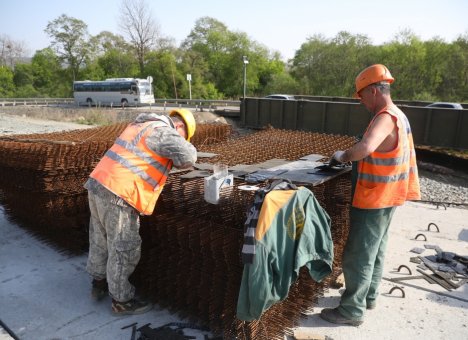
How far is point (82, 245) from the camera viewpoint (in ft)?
15.8

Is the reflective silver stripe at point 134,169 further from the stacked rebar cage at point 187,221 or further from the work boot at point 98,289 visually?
the work boot at point 98,289

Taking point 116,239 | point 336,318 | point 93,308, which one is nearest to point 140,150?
point 116,239

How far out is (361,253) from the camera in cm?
331

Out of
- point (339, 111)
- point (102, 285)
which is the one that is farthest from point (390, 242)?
point (339, 111)

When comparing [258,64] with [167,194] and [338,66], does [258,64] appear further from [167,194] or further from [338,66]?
[167,194]

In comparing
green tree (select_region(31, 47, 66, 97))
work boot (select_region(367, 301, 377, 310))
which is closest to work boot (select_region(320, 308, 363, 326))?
work boot (select_region(367, 301, 377, 310))

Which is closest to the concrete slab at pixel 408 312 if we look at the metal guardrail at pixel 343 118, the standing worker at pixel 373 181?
the standing worker at pixel 373 181

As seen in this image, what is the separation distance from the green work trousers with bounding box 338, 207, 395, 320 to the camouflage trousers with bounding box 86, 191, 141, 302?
1.95 m

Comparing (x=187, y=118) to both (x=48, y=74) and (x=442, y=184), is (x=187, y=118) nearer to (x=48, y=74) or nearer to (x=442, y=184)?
(x=442, y=184)

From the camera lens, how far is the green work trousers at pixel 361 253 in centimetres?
327

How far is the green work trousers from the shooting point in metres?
3.27

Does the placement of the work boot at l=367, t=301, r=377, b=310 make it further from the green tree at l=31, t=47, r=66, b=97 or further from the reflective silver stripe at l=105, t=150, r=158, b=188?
the green tree at l=31, t=47, r=66, b=97

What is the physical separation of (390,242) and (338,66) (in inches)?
1527

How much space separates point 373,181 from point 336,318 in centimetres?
133
